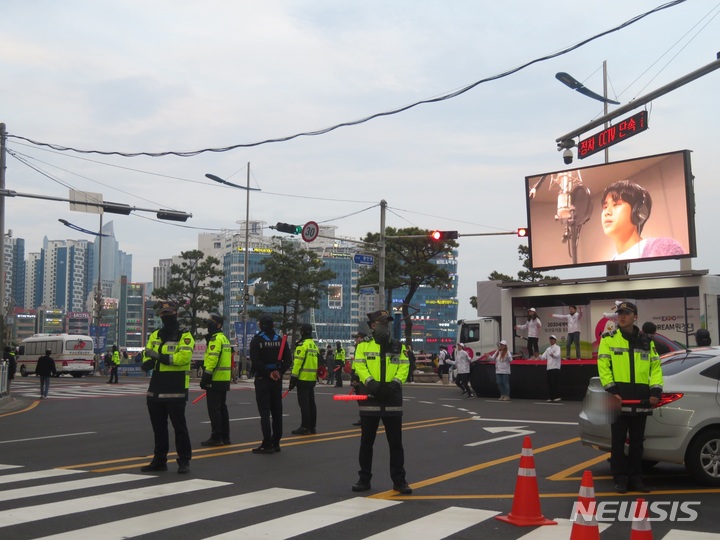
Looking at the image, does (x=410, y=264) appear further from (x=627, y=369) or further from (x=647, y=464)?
(x=627, y=369)

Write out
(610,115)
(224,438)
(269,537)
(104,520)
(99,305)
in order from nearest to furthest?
(269,537)
(104,520)
(224,438)
(610,115)
(99,305)

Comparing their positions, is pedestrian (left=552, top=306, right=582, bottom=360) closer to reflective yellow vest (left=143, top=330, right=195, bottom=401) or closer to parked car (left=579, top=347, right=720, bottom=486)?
parked car (left=579, top=347, right=720, bottom=486)

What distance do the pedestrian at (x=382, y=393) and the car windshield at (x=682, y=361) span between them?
3.06m

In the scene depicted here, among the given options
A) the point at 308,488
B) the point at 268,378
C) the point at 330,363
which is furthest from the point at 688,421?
the point at 330,363

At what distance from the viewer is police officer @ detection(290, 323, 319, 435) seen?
48.0 feet

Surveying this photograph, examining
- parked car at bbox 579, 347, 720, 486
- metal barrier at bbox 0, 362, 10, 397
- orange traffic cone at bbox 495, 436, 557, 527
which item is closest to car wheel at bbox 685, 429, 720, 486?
parked car at bbox 579, 347, 720, 486

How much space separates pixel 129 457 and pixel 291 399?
14069 mm

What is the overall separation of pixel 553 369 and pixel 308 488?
52.8 feet

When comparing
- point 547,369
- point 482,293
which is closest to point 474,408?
point 547,369

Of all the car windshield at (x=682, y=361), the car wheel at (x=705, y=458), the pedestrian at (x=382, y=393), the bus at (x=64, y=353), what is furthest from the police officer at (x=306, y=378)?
the bus at (x=64, y=353)

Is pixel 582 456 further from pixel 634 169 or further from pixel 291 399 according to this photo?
pixel 634 169

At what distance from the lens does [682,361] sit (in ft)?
31.0

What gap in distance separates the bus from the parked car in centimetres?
5365

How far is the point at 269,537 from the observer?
6.57 m
